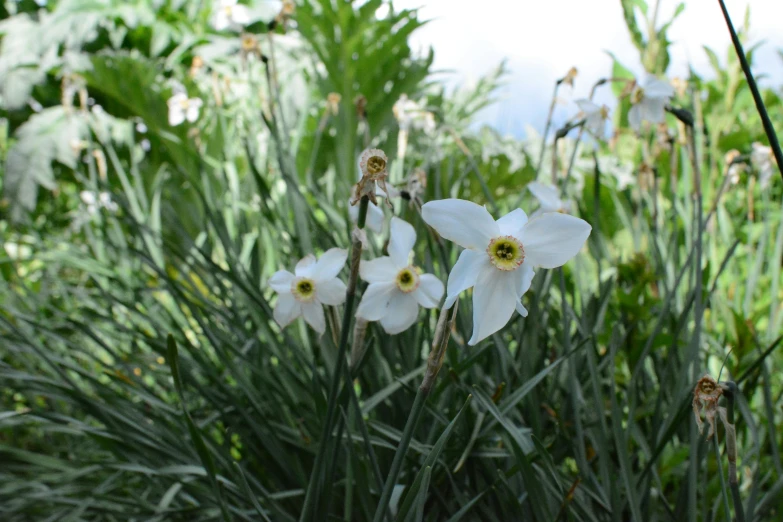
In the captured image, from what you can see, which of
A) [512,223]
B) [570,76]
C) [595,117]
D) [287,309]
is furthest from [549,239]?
[570,76]

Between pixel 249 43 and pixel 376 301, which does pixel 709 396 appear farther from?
pixel 249 43

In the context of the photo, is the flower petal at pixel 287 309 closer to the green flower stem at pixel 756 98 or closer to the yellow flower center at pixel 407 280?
the yellow flower center at pixel 407 280

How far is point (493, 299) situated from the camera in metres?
0.40

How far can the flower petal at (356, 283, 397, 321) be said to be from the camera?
51cm

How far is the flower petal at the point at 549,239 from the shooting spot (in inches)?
15.5

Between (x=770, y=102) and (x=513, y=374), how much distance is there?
1791 mm

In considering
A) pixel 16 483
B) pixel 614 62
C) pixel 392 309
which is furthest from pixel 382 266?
pixel 614 62

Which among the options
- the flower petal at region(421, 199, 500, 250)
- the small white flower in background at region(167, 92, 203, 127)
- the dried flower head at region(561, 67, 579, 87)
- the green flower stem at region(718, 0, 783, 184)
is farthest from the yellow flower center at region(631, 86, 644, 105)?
the small white flower in background at region(167, 92, 203, 127)

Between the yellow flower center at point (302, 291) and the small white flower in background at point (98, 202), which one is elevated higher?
the small white flower in background at point (98, 202)

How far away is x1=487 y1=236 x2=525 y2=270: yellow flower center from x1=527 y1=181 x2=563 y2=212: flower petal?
323 mm

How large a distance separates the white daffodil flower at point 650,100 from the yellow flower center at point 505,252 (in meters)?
0.48

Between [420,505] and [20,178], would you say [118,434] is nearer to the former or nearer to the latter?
[420,505]

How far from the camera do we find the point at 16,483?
791mm

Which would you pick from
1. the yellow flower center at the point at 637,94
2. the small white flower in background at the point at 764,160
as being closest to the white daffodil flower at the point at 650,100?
the yellow flower center at the point at 637,94
